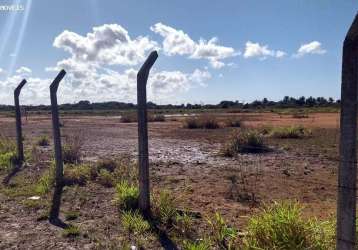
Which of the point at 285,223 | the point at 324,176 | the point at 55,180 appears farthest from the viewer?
the point at 324,176

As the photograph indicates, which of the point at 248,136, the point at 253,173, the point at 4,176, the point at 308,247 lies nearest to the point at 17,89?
the point at 4,176

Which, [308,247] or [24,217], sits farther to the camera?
[24,217]

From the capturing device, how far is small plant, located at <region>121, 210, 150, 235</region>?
5.32 metres

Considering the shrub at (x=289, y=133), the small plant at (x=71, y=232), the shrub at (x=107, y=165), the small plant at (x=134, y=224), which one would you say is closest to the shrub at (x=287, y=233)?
the small plant at (x=134, y=224)

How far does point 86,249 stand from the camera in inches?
189

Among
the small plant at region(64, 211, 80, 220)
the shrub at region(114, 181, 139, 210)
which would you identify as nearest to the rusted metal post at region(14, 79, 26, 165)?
the small plant at region(64, 211, 80, 220)

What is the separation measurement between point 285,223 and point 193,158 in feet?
28.1

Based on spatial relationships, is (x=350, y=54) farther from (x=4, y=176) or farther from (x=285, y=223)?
(x=4, y=176)

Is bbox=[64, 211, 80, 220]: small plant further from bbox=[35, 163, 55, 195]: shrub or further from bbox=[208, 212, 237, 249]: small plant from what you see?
bbox=[208, 212, 237, 249]: small plant

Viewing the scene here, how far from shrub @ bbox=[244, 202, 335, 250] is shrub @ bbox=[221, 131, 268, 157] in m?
8.63

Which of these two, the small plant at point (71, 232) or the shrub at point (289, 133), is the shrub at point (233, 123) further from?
the small plant at point (71, 232)

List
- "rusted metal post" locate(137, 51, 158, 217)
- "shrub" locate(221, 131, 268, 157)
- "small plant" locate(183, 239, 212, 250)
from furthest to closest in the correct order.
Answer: "shrub" locate(221, 131, 268, 157), "rusted metal post" locate(137, 51, 158, 217), "small plant" locate(183, 239, 212, 250)

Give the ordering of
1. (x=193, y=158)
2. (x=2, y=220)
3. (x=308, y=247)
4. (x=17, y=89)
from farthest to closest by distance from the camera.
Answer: (x=193, y=158) < (x=17, y=89) < (x=2, y=220) < (x=308, y=247)

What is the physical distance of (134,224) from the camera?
17.8 feet
